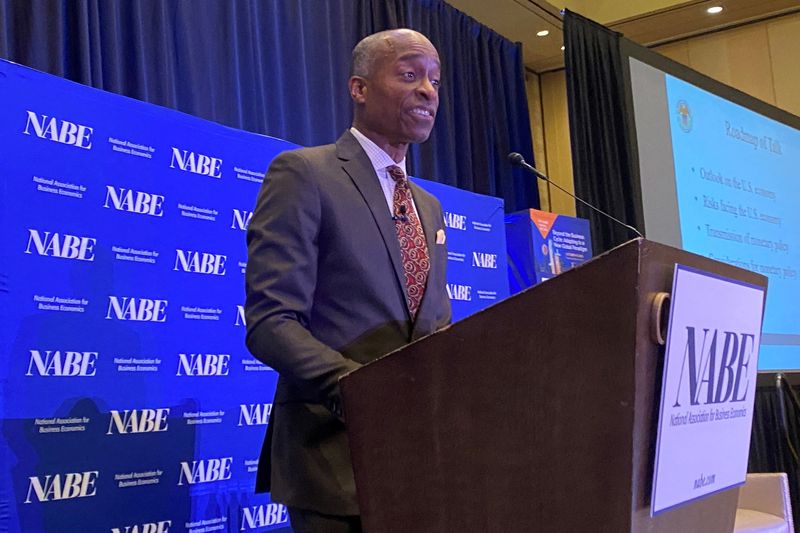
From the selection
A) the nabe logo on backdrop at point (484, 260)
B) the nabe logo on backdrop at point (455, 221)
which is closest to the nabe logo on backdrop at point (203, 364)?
the nabe logo on backdrop at point (455, 221)

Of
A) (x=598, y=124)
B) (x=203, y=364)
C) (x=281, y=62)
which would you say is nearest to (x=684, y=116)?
(x=598, y=124)

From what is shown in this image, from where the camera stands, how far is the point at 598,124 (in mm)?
6207

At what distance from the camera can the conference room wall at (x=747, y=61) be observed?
268 inches

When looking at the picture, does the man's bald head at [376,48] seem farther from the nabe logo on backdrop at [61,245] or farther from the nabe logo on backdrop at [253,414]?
the nabe logo on backdrop at [253,414]

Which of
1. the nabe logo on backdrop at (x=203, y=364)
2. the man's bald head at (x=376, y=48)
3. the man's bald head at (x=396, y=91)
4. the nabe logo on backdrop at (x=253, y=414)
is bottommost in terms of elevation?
the nabe logo on backdrop at (x=253, y=414)

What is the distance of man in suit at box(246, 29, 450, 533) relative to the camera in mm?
1424

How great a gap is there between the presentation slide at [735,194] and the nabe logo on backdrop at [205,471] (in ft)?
8.65

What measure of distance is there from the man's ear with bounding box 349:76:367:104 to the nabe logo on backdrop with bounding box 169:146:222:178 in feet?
4.91

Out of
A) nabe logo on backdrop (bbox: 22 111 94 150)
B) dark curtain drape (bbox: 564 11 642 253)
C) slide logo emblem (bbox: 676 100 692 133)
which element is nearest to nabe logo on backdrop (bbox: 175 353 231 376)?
nabe logo on backdrop (bbox: 22 111 94 150)

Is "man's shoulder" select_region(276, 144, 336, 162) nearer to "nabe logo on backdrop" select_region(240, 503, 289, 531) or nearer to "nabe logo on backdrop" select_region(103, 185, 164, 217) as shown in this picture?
"nabe logo on backdrop" select_region(103, 185, 164, 217)

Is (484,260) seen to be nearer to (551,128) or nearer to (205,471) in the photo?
(205,471)

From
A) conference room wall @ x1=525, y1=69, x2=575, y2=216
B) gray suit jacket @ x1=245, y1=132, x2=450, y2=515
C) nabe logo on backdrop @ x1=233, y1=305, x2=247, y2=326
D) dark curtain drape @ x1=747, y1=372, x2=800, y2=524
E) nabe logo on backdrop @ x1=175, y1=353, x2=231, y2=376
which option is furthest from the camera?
conference room wall @ x1=525, y1=69, x2=575, y2=216

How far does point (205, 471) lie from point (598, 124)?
4.15m

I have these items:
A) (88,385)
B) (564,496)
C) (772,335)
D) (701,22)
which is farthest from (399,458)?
(701,22)
